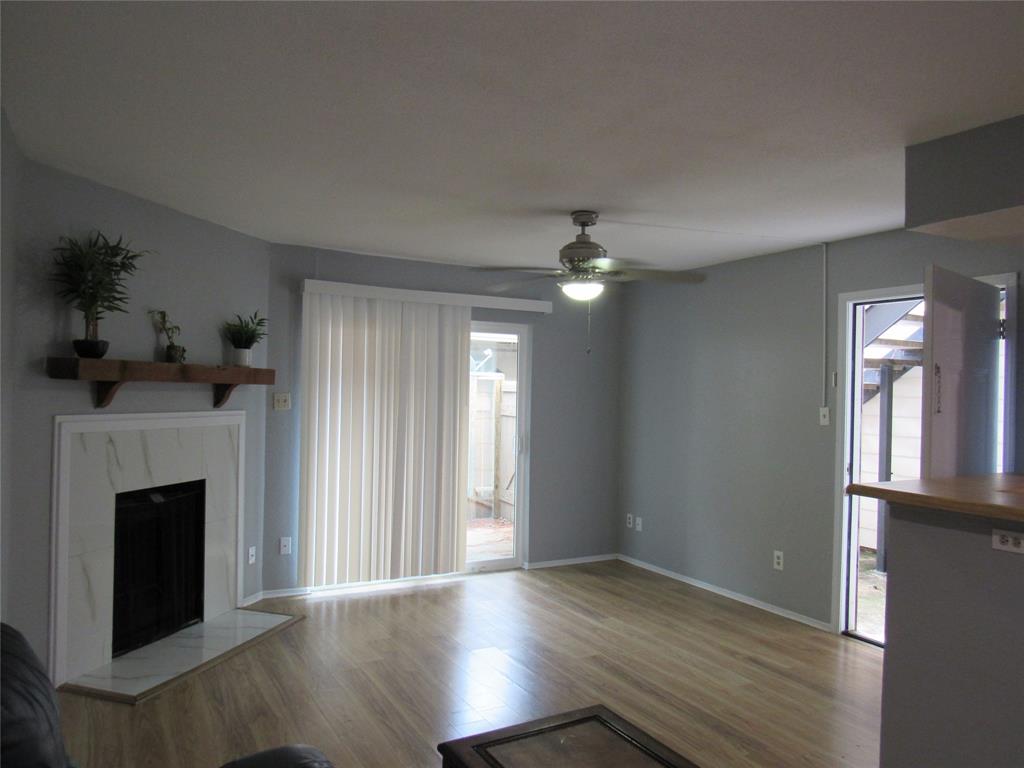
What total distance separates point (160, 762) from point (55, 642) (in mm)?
957

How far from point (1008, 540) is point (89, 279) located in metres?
3.61

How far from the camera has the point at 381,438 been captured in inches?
195

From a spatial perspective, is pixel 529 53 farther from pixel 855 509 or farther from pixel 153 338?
pixel 855 509

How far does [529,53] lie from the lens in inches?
76.0

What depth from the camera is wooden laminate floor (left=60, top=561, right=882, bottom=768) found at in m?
2.78

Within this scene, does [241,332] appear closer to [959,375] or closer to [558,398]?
[558,398]

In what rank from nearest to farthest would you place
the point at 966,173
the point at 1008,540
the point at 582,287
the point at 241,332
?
1. the point at 1008,540
2. the point at 966,173
3. the point at 582,287
4. the point at 241,332

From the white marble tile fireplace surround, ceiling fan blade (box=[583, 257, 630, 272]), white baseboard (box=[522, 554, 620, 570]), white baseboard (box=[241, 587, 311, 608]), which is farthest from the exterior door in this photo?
white baseboard (box=[241, 587, 311, 608])

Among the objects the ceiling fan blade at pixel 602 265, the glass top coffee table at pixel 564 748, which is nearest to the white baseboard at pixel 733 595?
the ceiling fan blade at pixel 602 265

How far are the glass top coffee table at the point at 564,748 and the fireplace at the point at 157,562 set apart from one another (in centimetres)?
244

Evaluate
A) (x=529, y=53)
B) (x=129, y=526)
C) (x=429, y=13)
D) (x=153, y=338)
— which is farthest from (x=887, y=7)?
(x=129, y=526)

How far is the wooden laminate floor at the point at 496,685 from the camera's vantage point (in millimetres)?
2777

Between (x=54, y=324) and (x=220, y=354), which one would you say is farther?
(x=220, y=354)

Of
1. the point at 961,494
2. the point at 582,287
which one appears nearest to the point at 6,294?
the point at 582,287
